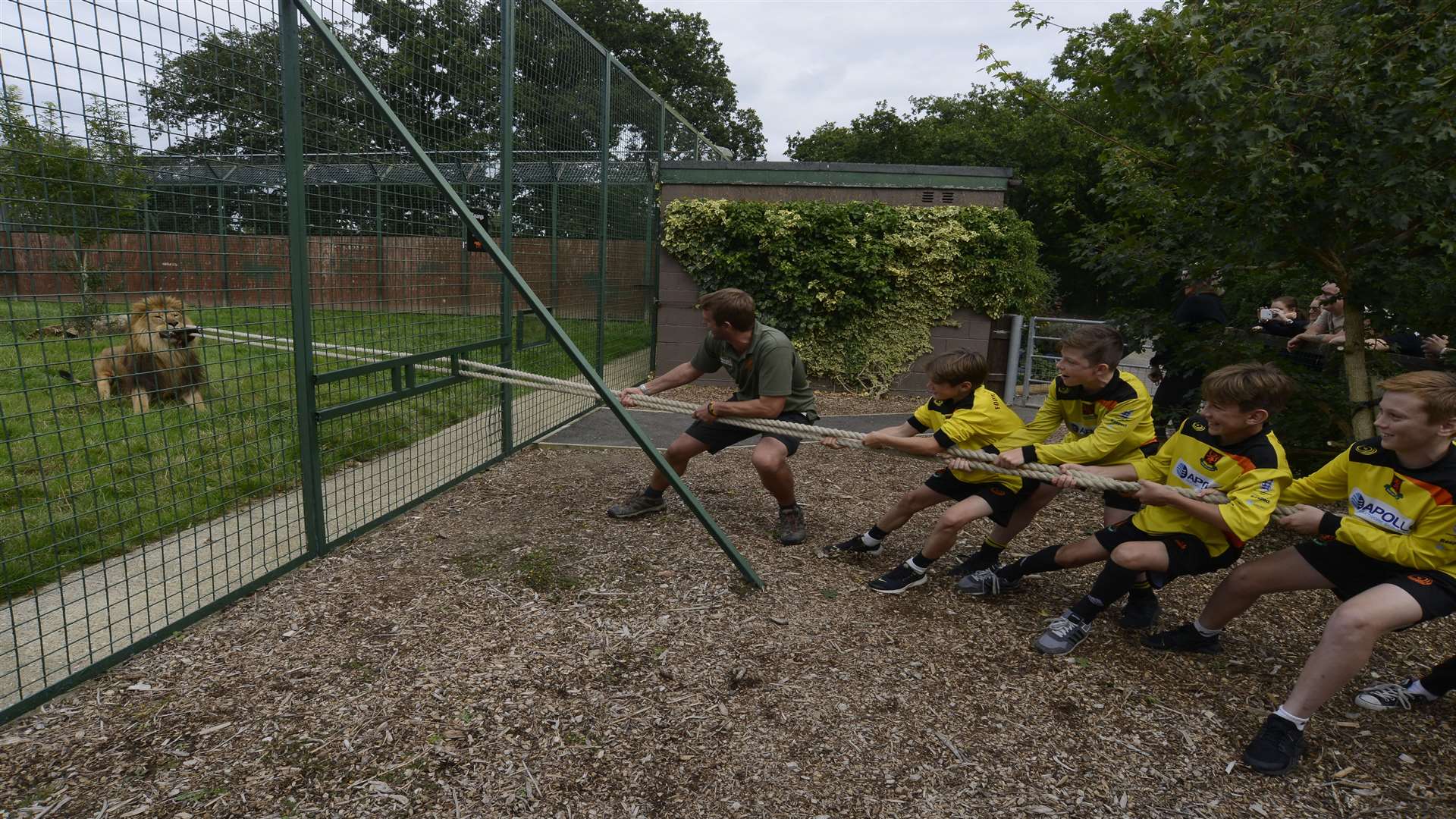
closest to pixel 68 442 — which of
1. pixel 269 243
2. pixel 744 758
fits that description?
pixel 269 243

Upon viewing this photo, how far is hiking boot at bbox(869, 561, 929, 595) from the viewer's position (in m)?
3.62

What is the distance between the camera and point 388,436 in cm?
533

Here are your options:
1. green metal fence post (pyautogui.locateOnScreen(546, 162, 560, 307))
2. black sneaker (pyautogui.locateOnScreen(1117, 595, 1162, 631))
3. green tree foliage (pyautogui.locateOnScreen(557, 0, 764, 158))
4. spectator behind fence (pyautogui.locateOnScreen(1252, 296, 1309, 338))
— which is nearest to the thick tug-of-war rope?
black sneaker (pyautogui.locateOnScreen(1117, 595, 1162, 631))

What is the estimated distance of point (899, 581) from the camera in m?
3.63

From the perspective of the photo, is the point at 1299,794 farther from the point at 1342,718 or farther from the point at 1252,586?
the point at 1252,586

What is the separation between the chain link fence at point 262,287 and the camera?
8.39ft

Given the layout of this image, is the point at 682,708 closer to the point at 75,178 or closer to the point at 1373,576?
the point at 1373,576

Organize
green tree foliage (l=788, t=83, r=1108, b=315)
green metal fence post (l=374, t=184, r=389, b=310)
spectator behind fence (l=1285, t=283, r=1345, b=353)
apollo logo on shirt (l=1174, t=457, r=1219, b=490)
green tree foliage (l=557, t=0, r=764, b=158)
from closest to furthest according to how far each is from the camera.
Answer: apollo logo on shirt (l=1174, t=457, r=1219, b=490) < green metal fence post (l=374, t=184, r=389, b=310) < spectator behind fence (l=1285, t=283, r=1345, b=353) < green tree foliage (l=788, t=83, r=1108, b=315) < green tree foliage (l=557, t=0, r=764, b=158)

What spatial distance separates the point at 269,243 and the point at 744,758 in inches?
111

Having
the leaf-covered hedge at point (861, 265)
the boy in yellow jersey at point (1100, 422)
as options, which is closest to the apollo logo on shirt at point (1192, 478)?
the boy in yellow jersey at point (1100, 422)

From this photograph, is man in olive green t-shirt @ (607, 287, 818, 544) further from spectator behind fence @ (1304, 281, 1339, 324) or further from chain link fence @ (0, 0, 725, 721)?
spectator behind fence @ (1304, 281, 1339, 324)

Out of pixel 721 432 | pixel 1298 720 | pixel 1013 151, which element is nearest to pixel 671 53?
pixel 1013 151

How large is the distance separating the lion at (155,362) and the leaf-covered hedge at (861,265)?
532cm

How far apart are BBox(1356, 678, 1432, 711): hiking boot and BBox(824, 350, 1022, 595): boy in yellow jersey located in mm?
1374
